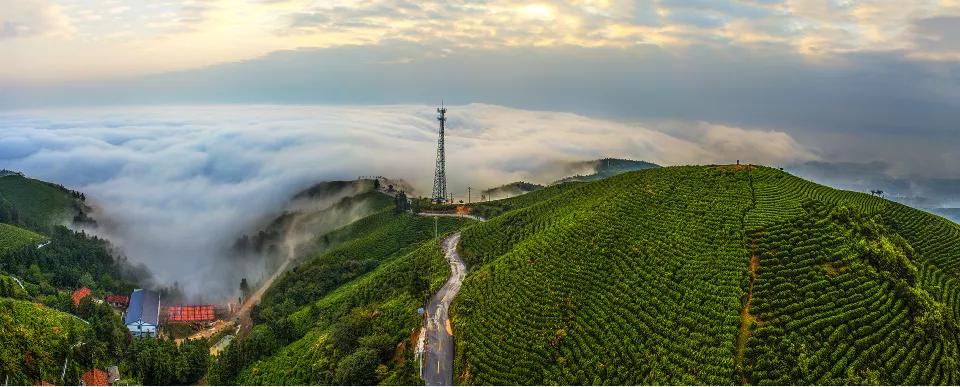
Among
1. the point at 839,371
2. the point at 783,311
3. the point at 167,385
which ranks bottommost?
the point at 167,385

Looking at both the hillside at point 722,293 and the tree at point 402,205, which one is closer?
the hillside at point 722,293

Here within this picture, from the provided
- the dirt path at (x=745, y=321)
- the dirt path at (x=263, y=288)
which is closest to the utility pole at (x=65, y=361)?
the dirt path at (x=263, y=288)

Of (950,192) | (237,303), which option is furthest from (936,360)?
(950,192)

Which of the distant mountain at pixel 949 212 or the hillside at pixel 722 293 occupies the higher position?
the distant mountain at pixel 949 212

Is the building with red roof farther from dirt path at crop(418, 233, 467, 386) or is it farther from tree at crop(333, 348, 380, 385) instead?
tree at crop(333, 348, 380, 385)

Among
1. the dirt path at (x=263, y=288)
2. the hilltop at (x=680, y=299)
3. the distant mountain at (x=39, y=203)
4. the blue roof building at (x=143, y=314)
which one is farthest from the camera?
the distant mountain at (x=39, y=203)

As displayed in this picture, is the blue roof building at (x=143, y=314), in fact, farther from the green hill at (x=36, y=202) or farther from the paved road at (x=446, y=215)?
the green hill at (x=36, y=202)

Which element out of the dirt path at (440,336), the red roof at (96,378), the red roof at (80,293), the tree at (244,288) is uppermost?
the dirt path at (440,336)

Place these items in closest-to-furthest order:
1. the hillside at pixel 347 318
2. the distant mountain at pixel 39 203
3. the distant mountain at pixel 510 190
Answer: the hillside at pixel 347 318
the distant mountain at pixel 39 203
the distant mountain at pixel 510 190

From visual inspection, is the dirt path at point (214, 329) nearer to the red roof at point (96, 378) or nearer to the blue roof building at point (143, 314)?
the blue roof building at point (143, 314)

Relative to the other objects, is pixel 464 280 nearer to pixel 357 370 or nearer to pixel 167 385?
pixel 357 370
